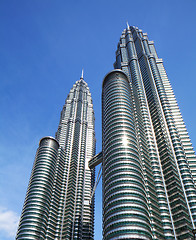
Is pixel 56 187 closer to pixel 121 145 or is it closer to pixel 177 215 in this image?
pixel 121 145

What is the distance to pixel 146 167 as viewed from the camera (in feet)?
404

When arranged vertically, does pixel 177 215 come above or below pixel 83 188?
below

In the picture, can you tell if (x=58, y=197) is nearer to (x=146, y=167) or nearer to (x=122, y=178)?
(x=146, y=167)

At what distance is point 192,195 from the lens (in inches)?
4355

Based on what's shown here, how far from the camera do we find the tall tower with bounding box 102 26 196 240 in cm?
9481

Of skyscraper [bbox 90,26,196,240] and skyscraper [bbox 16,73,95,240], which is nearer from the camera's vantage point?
skyscraper [bbox 90,26,196,240]

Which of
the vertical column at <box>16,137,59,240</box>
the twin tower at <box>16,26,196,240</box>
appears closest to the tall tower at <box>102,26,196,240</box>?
the twin tower at <box>16,26,196,240</box>

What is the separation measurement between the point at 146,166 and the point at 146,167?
0.59 metres

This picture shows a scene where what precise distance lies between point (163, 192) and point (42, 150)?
8953cm

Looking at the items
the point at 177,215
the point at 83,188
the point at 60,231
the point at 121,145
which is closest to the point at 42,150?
the point at 83,188

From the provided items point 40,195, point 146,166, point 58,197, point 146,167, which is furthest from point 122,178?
point 58,197

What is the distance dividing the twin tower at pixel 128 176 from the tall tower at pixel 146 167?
322mm

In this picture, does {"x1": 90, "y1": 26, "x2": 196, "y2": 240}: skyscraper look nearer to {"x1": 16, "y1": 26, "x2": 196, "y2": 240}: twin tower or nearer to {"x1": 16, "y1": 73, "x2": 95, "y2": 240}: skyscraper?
{"x1": 16, "y1": 26, "x2": 196, "y2": 240}: twin tower

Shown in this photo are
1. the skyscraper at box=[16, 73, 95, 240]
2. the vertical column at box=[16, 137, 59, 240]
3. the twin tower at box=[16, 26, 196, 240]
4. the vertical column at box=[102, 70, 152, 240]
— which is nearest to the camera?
the vertical column at box=[102, 70, 152, 240]
